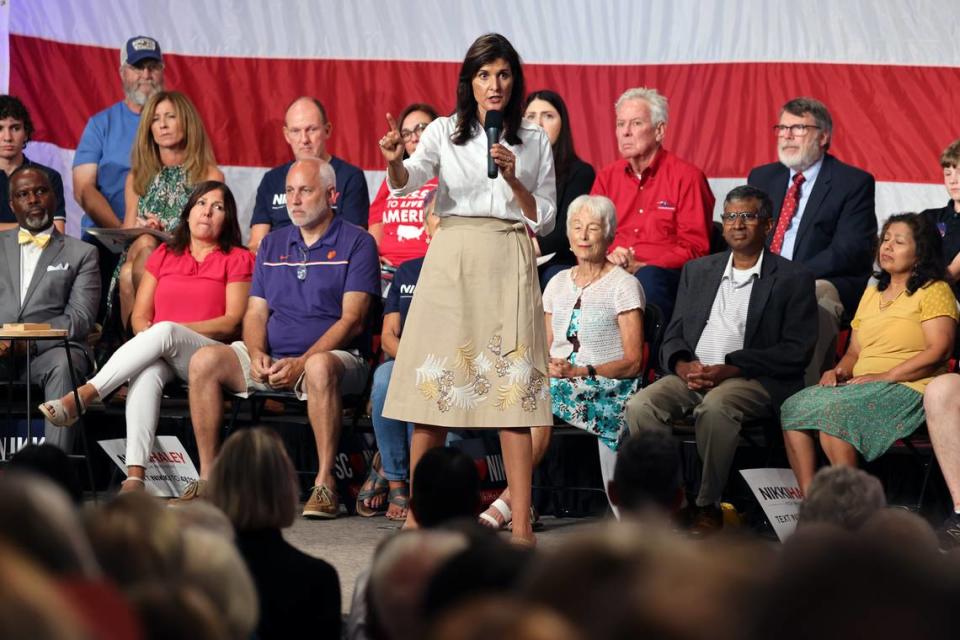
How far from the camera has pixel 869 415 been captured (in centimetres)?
461

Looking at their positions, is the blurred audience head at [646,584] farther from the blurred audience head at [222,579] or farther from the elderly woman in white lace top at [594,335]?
the elderly woman in white lace top at [594,335]

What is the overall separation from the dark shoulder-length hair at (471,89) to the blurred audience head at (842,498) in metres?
1.65

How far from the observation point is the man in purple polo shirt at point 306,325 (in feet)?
16.9

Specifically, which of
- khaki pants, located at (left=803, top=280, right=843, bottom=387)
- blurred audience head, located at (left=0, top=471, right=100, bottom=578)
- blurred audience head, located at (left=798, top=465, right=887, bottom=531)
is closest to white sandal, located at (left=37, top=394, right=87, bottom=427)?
khaki pants, located at (left=803, top=280, right=843, bottom=387)

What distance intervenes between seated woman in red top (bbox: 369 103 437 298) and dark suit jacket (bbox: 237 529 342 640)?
3.58 meters

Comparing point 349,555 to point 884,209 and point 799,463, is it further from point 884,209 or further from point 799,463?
point 884,209

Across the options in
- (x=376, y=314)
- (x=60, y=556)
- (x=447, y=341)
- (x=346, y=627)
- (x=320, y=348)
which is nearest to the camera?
(x=60, y=556)

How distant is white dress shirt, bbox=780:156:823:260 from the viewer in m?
5.62

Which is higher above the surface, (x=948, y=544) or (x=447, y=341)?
(x=447, y=341)

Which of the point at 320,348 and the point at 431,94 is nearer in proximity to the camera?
the point at 320,348

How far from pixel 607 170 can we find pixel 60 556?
482 centimetres

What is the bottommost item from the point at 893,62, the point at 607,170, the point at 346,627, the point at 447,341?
the point at 346,627

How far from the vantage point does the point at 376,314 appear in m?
5.62

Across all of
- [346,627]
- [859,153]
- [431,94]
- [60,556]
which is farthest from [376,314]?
[60,556]
